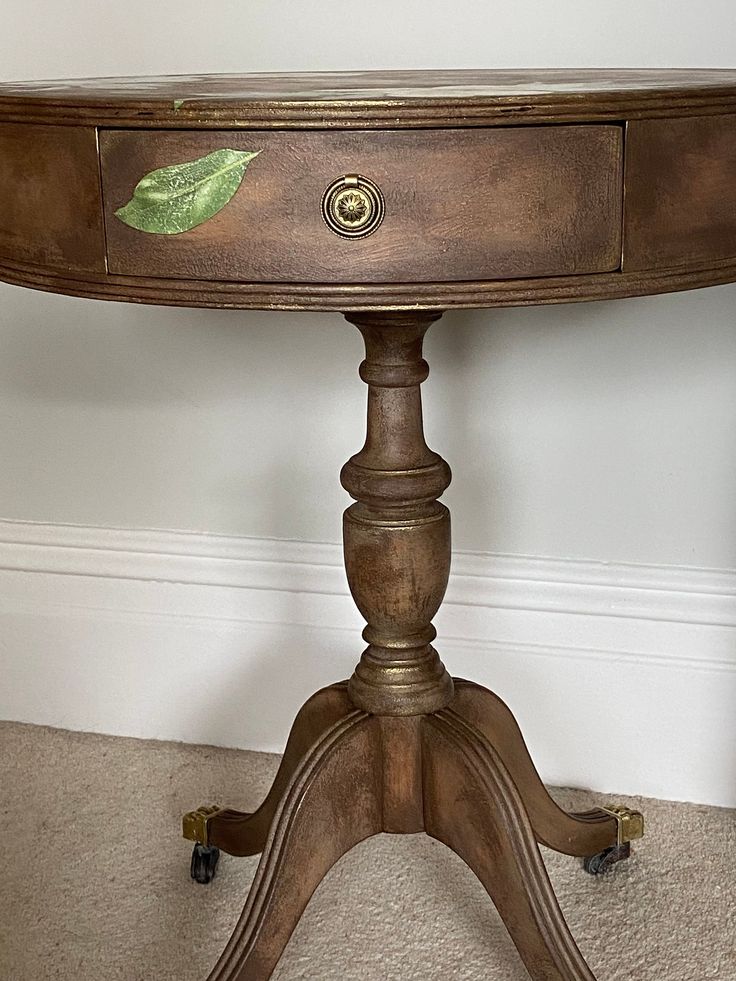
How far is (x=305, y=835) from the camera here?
98cm

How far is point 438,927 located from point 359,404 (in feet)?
1.74

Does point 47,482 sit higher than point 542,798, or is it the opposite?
point 47,482

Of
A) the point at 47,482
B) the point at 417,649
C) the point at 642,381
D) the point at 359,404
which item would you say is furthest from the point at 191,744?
the point at 642,381

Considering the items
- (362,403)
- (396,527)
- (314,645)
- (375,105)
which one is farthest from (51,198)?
(314,645)

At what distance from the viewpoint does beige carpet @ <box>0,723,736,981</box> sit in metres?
1.06

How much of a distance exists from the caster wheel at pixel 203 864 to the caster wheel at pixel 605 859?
0.36 metres

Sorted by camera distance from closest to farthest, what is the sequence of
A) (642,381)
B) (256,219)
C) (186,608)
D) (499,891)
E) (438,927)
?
(256,219) < (499,891) < (438,927) < (642,381) < (186,608)

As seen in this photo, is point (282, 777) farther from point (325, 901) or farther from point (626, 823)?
point (626, 823)

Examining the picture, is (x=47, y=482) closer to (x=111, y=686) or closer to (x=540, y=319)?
(x=111, y=686)

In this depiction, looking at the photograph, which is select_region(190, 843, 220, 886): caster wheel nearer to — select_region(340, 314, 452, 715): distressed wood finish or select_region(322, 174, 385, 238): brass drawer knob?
select_region(340, 314, 452, 715): distressed wood finish

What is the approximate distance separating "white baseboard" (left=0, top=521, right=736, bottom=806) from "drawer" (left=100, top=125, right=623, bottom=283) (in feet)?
2.21

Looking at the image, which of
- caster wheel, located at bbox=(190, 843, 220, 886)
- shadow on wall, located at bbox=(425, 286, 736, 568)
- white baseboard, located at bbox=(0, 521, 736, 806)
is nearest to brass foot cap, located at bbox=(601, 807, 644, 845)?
white baseboard, located at bbox=(0, 521, 736, 806)

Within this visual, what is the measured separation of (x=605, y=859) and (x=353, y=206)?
75 centimetres

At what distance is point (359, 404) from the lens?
133 centimetres
